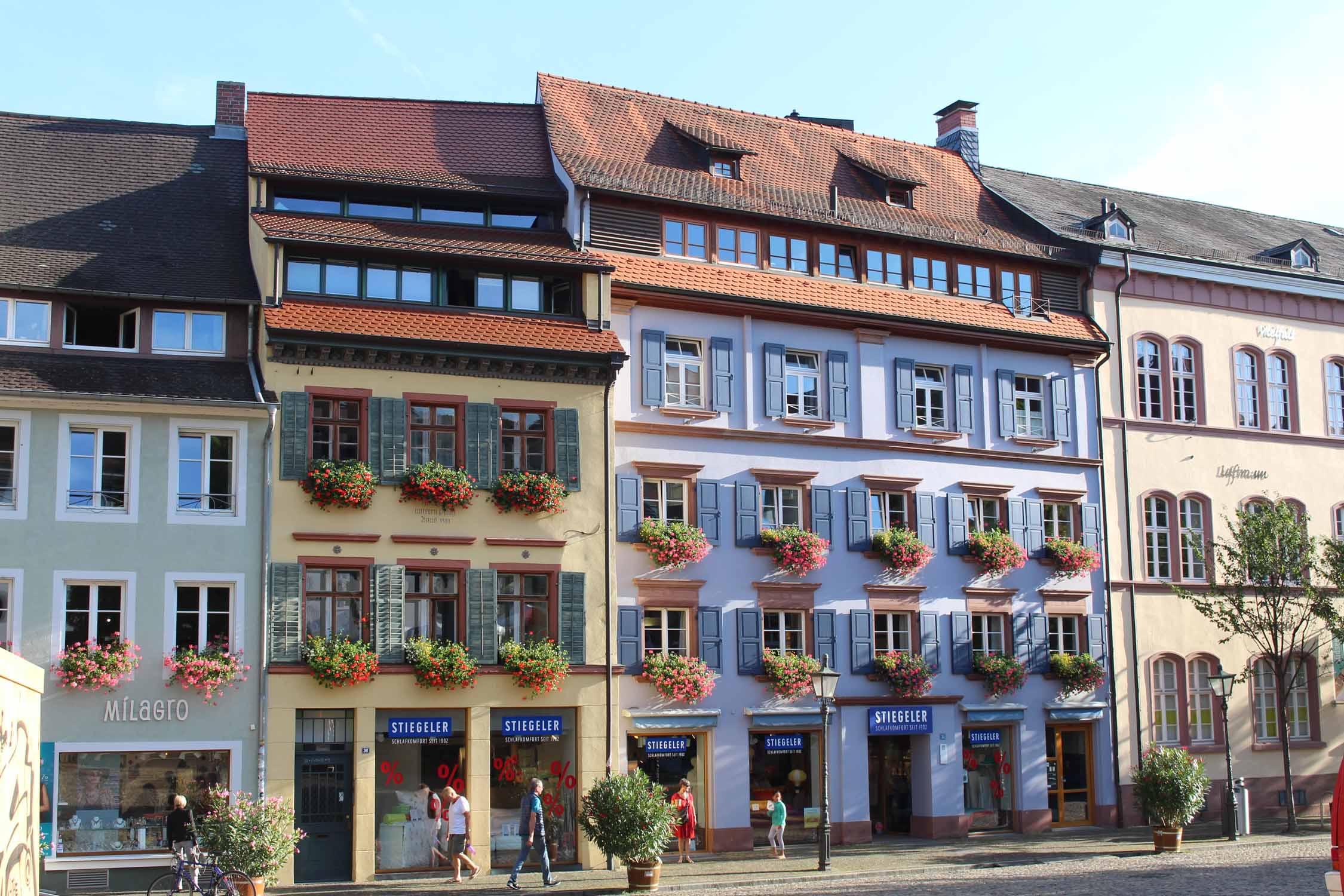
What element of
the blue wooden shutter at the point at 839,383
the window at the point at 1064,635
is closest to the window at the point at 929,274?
the blue wooden shutter at the point at 839,383

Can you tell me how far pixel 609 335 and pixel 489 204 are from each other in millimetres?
3932

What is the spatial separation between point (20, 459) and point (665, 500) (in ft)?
39.6

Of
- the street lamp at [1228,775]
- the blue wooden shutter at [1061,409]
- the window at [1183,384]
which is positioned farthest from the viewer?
the window at [1183,384]

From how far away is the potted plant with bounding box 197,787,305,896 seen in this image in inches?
968

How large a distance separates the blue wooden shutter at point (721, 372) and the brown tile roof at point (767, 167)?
300 centimetres

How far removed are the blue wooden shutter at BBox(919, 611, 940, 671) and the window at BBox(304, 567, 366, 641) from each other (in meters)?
12.4

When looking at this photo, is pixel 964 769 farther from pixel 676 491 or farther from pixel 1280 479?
pixel 1280 479

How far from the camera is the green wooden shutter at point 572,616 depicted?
101 feet

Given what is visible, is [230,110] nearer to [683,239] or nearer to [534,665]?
[683,239]

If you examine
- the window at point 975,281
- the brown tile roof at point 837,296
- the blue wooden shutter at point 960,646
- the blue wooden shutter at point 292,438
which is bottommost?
the blue wooden shutter at point 960,646

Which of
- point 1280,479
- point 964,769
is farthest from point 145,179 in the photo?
point 1280,479

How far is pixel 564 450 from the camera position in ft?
102

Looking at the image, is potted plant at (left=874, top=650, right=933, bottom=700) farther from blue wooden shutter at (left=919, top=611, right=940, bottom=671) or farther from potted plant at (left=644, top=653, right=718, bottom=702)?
potted plant at (left=644, top=653, right=718, bottom=702)

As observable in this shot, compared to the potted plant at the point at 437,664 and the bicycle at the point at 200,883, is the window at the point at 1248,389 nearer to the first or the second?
the potted plant at the point at 437,664
